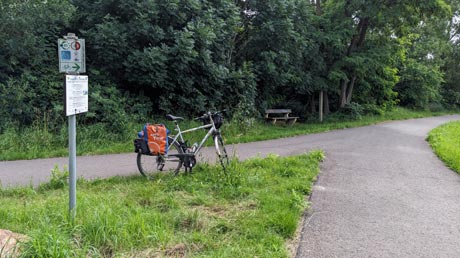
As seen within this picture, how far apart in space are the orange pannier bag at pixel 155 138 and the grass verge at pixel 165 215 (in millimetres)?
474

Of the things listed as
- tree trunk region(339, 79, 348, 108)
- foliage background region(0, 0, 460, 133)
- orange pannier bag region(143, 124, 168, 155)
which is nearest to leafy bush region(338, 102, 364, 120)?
foliage background region(0, 0, 460, 133)

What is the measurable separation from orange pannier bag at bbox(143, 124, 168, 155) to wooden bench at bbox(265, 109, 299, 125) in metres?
9.61

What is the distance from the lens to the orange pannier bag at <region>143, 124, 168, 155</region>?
5.21 metres

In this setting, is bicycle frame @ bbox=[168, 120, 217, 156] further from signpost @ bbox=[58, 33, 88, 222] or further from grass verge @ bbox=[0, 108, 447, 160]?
signpost @ bbox=[58, 33, 88, 222]

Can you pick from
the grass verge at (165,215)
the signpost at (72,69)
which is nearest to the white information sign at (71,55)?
the signpost at (72,69)

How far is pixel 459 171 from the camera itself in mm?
6586

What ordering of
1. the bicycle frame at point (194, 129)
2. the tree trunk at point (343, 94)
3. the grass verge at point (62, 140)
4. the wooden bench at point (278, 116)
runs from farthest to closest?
the tree trunk at point (343, 94), the wooden bench at point (278, 116), the grass verge at point (62, 140), the bicycle frame at point (194, 129)

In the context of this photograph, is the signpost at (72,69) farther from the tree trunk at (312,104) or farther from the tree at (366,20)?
the tree trunk at (312,104)

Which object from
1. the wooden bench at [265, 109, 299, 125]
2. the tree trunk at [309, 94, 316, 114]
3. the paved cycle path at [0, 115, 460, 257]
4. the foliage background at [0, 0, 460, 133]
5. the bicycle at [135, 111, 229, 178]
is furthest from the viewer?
the tree trunk at [309, 94, 316, 114]

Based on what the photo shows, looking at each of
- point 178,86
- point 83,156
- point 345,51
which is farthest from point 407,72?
point 83,156

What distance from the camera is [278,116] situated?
1593 cm

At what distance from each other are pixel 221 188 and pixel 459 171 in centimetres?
489

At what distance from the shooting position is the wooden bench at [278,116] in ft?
48.4

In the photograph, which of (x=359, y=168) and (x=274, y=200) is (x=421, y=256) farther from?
(x=359, y=168)
